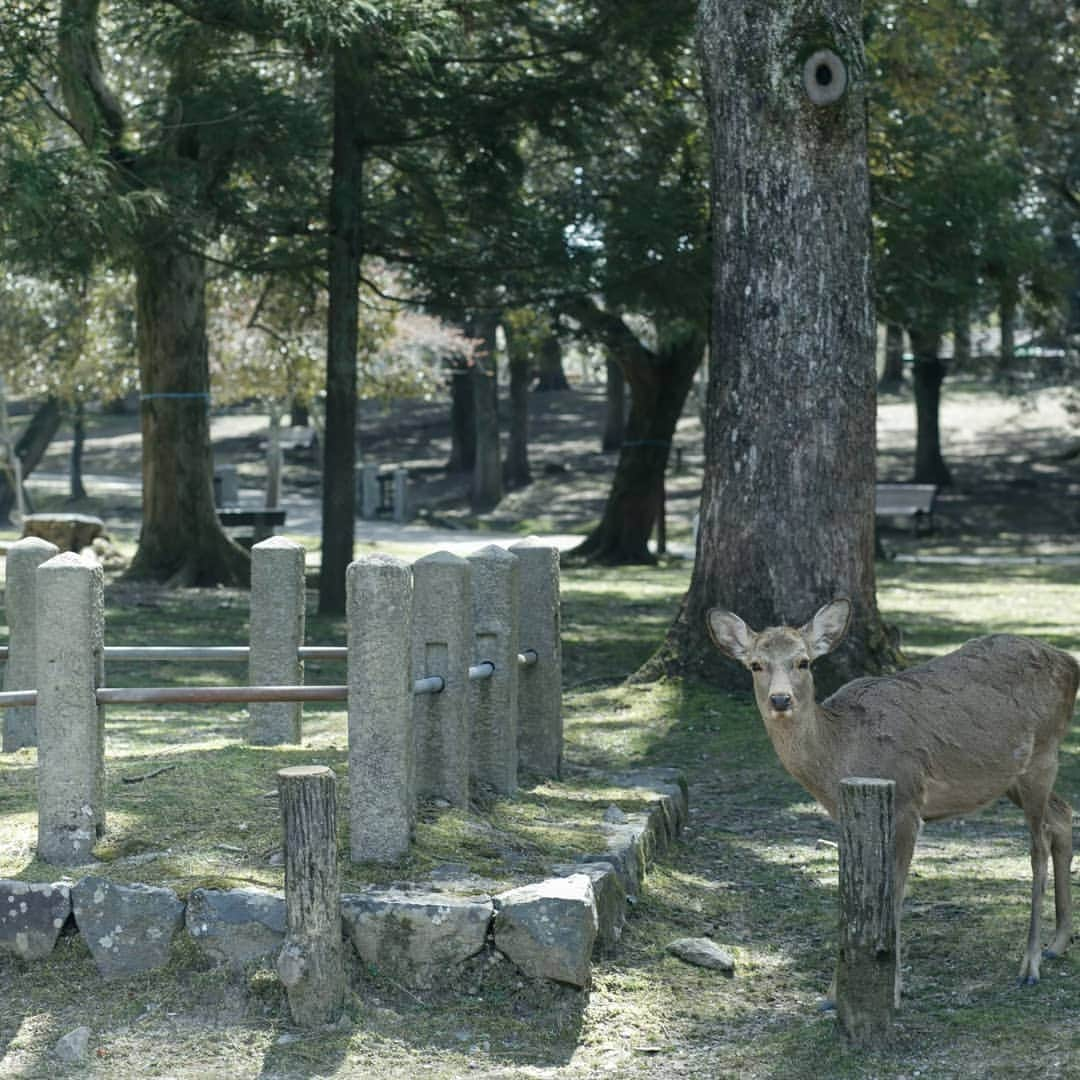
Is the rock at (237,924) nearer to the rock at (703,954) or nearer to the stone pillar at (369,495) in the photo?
the rock at (703,954)

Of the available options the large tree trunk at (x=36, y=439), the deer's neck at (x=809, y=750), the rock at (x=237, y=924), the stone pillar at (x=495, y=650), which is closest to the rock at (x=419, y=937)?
the rock at (x=237, y=924)

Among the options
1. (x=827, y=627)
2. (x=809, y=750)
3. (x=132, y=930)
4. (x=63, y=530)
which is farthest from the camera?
(x=63, y=530)

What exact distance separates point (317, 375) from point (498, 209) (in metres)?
13.4

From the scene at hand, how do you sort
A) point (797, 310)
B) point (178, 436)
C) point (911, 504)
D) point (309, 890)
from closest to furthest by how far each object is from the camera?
point (309, 890), point (797, 310), point (178, 436), point (911, 504)

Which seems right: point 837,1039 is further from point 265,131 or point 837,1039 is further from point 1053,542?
point 1053,542

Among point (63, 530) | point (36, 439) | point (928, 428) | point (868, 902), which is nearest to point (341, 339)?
point (63, 530)

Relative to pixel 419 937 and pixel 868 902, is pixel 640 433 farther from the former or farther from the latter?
pixel 868 902

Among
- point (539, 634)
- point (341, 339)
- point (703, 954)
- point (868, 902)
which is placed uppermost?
point (341, 339)

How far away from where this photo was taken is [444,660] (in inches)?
309

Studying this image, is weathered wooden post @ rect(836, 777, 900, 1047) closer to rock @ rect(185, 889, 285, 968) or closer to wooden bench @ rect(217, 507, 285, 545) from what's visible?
rock @ rect(185, 889, 285, 968)

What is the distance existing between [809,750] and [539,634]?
101 inches

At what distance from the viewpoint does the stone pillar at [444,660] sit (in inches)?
307

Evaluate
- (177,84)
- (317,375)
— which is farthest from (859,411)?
(317,375)

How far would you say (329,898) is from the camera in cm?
618
